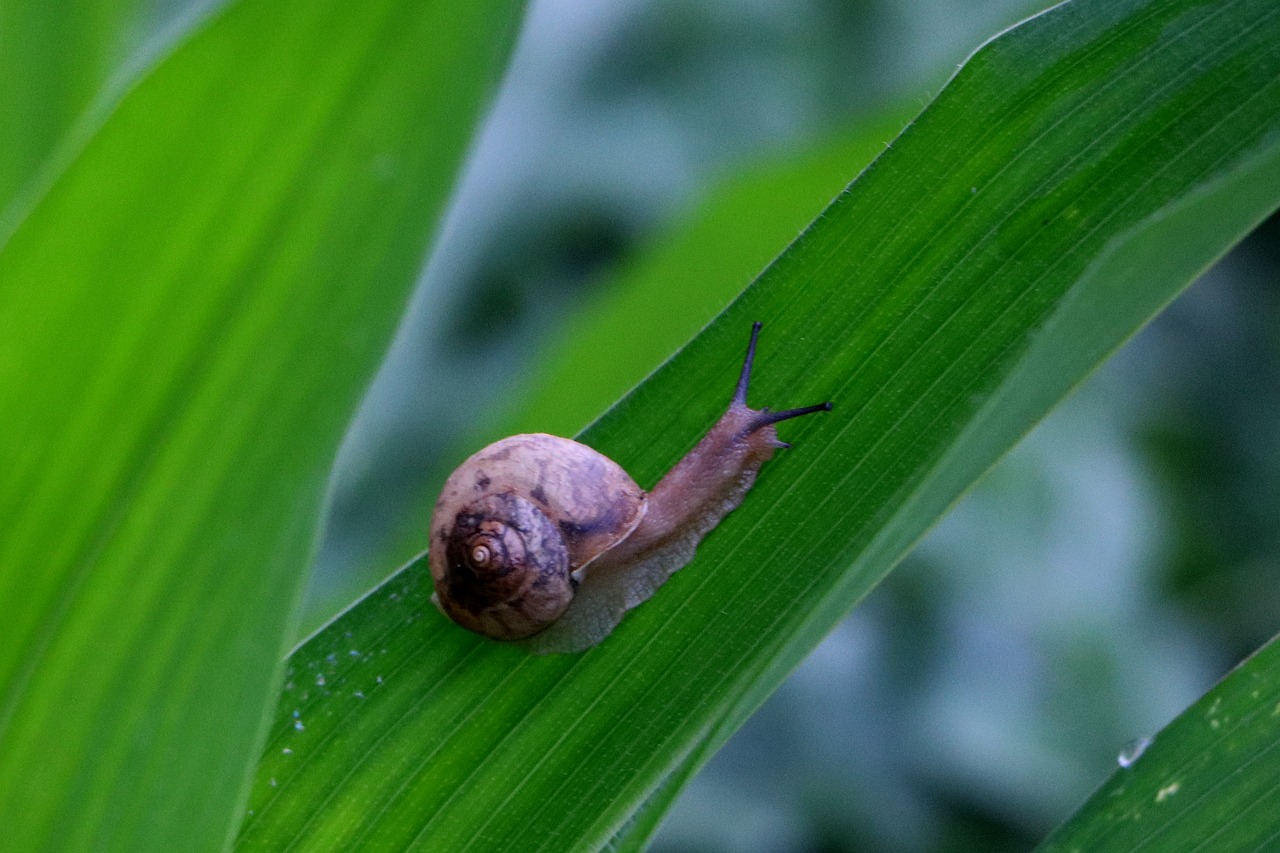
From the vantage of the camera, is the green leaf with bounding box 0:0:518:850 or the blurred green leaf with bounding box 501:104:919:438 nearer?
the green leaf with bounding box 0:0:518:850

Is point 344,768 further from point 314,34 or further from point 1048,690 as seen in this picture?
point 1048,690

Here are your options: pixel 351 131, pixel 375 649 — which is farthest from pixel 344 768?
pixel 351 131

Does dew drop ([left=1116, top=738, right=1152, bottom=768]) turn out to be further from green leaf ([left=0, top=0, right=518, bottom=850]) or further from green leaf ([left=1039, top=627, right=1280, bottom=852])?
→ green leaf ([left=0, top=0, right=518, bottom=850])

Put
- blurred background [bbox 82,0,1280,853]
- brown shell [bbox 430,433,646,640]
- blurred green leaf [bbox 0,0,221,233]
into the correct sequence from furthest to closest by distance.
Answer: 1. blurred background [bbox 82,0,1280,853]
2. blurred green leaf [bbox 0,0,221,233]
3. brown shell [bbox 430,433,646,640]

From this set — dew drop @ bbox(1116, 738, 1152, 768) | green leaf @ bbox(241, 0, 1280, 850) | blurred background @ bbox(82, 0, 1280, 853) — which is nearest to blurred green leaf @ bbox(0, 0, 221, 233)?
blurred background @ bbox(82, 0, 1280, 853)

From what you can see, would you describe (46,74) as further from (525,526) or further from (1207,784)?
(1207,784)

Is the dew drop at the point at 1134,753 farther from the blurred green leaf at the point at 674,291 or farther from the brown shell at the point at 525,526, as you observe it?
the blurred green leaf at the point at 674,291
